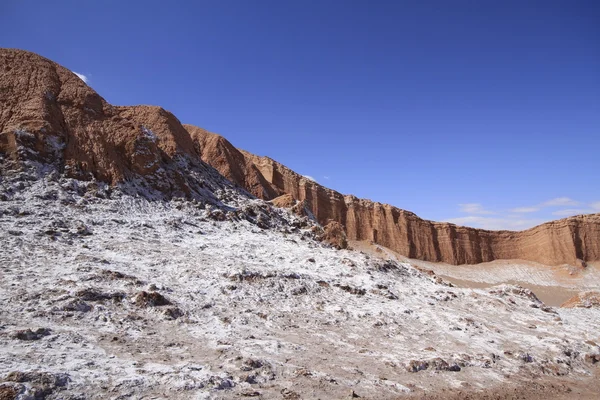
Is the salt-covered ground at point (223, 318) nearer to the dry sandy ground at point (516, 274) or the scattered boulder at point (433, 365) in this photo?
the scattered boulder at point (433, 365)

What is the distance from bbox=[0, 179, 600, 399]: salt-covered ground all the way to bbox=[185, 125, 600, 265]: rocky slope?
41064 millimetres

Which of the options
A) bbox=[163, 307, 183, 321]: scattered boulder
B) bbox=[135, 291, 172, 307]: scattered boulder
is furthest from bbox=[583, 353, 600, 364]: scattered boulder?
bbox=[135, 291, 172, 307]: scattered boulder

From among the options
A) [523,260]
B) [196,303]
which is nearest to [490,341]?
[196,303]

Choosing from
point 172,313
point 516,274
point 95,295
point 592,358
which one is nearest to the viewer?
point 95,295

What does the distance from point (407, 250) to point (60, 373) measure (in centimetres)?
5910

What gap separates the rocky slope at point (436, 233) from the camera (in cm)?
5959

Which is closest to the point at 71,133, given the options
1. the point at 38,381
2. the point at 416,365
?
the point at 38,381

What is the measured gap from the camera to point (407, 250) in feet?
201

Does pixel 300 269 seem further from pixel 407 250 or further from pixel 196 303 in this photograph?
pixel 407 250

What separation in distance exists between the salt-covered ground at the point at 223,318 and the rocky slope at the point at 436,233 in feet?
135

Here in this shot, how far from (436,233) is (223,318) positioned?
6063 centimetres

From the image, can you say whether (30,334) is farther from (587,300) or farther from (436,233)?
(436,233)

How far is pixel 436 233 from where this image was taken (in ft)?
214

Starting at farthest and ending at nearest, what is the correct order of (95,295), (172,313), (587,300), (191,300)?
(587,300)
(191,300)
(172,313)
(95,295)
